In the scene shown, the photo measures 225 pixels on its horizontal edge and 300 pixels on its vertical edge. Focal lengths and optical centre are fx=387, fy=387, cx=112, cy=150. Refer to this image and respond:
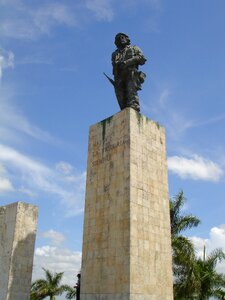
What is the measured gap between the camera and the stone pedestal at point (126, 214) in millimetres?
10008

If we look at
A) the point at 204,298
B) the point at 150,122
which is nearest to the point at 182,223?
the point at 204,298

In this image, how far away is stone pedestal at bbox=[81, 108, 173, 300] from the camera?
10008mm

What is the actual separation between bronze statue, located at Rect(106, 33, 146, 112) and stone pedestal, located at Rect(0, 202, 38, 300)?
539 cm

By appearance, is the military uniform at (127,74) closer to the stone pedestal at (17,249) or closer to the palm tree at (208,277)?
the stone pedestal at (17,249)

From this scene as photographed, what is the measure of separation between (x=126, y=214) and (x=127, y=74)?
4782mm

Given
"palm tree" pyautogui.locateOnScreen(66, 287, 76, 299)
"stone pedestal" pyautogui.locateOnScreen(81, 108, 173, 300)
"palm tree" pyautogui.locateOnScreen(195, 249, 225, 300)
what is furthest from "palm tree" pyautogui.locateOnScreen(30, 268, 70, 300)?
"stone pedestal" pyautogui.locateOnScreen(81, 108, 173, 300)

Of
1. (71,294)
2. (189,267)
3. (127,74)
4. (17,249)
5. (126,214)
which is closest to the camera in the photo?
(126,214)

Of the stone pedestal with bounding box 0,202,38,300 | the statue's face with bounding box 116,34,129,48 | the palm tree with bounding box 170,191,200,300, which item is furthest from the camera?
the palm tree with bounding box 170,191,200,300

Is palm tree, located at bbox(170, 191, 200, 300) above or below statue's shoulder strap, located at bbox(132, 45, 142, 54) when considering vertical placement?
below

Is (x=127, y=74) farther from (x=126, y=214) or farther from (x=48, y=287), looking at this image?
(x=48, y=287)

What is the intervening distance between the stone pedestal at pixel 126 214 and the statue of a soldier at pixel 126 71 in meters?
0.93

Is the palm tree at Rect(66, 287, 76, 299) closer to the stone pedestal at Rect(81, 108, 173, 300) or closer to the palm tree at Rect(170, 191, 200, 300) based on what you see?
the palm tree at Rect(170, 191, 200, 300)

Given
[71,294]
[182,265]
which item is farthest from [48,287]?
[182,265]

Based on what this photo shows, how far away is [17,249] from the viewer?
13.5 metres
